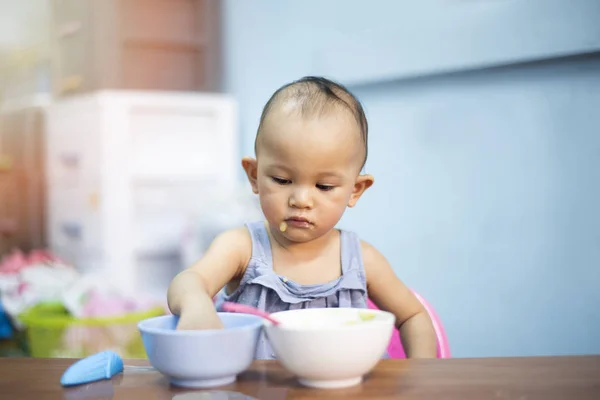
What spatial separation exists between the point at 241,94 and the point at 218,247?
2.40 m

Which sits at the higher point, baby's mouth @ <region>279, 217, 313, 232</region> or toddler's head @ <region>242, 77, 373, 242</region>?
toddler's head @ <region>242, 77, 373, 242</region>

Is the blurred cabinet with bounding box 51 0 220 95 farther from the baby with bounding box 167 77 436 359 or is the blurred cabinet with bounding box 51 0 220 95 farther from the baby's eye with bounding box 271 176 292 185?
the baby's eye with bounding box 271 176 292 185

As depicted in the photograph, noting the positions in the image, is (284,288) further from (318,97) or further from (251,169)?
(318,97)

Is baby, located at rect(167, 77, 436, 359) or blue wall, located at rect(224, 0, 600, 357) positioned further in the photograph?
blue wall, located at rect(224, 0, 600, 357)

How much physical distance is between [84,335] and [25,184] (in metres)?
2.14

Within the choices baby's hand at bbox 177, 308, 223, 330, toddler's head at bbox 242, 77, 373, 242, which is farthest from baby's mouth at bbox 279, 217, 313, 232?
baby's hand at bbox 177, 308, 223, 330

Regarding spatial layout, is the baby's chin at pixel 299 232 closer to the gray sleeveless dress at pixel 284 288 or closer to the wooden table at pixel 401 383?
the gray sleeveless dress at pixel 284 288

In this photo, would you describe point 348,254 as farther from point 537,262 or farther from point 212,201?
point 212,201

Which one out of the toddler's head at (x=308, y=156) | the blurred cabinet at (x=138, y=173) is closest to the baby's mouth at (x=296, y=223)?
the toddler's head at (x=308, y=156)

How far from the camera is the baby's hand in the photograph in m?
0.71

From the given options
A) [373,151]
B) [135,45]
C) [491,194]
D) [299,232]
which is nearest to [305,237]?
[299,232]

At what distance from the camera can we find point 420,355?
1.02 meters

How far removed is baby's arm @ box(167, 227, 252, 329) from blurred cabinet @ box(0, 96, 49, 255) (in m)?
3.32

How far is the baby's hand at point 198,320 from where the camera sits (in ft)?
2.34
